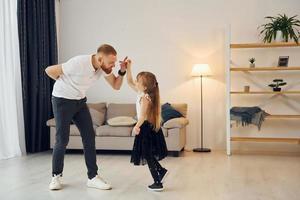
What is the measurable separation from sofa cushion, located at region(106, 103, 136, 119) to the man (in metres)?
2.42

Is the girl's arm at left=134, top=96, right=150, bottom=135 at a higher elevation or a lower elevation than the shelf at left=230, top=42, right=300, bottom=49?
lower

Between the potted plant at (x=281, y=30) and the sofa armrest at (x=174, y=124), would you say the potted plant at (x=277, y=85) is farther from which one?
the sofa armrest at (x=174, y=124)

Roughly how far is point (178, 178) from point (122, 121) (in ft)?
5.91

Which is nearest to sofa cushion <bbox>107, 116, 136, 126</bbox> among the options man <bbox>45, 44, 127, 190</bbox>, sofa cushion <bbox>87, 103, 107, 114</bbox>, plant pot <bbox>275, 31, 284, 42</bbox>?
sofa cushion <bbox>87, 103, 107, 114</bbox>

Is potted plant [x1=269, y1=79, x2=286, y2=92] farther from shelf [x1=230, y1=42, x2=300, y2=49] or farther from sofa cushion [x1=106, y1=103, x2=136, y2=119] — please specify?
sofa cushion [x1=106, y1=103, x2=136, y2=119]

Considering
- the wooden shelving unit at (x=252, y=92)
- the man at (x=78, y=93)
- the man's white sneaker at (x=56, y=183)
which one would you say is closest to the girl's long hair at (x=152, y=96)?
the man at (x=78, y=93)

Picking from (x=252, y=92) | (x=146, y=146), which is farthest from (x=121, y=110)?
(x=146, y=146)

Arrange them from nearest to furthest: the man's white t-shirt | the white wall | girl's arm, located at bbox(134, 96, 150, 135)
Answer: the man's white t-shirt
girl's arm, located at bbox(134, 96, 150, 135)
the white wall

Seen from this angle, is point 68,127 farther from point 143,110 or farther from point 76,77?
point 143,110

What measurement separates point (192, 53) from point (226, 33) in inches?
29.0

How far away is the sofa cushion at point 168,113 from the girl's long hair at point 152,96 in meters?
2.05

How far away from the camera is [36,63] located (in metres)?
5.82

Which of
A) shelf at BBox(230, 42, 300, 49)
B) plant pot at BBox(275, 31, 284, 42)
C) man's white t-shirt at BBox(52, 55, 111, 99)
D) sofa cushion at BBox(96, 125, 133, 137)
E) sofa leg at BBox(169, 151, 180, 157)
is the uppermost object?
plant pot at BBox(275, 31, 284, 42)

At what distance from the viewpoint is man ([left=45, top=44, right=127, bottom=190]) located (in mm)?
3410
